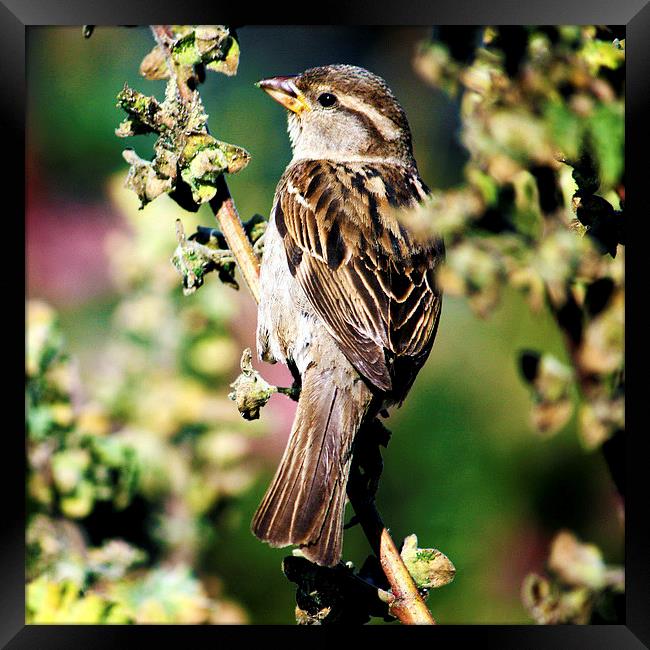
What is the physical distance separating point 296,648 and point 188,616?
0.31m

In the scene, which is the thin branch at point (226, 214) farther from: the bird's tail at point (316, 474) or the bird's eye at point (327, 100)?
the bird's eye at point (327, 100)

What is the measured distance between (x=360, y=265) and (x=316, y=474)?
0.63 metres

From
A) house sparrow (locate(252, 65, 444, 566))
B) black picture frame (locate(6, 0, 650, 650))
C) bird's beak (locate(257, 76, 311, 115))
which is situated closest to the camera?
house sparrow (locate(252, 65, 444, 566))

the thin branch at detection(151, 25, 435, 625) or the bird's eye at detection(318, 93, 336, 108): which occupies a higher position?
the bird's eye at detection(318, 93, 336, 108)

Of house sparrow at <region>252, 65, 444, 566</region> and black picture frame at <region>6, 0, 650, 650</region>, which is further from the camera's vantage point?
black picture frame at <region>6, 0, 650, 650</region>

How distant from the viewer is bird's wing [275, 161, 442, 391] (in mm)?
2262

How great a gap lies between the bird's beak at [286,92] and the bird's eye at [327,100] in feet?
0.15

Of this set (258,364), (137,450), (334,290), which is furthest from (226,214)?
(258,364)

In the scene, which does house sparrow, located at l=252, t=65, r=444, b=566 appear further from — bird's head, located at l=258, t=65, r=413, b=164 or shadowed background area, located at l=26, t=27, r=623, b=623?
shadowed background area, located at l=26, t=27, r=623, b=623

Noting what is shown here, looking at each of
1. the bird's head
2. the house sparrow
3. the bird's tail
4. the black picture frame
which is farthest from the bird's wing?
the black picture frame
